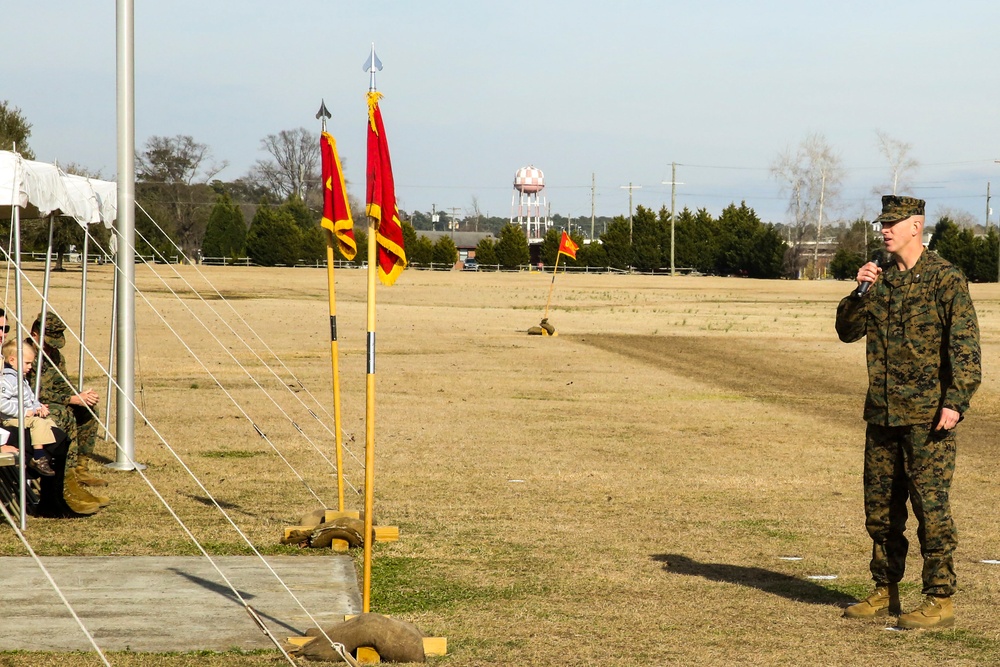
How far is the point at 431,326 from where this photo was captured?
39250 millimetres

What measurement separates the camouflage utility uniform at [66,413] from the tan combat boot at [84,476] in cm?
6

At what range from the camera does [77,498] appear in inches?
405

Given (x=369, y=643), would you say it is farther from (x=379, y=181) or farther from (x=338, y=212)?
(x=338, y=212)

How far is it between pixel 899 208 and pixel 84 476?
24.2ft

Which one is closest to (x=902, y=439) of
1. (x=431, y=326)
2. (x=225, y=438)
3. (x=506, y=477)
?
(x=506, y=477)

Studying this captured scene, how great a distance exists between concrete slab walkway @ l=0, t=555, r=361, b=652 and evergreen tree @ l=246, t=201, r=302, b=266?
83.0m

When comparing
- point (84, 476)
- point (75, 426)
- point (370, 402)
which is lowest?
point (84, 476)

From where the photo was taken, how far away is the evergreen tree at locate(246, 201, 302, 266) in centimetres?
9038

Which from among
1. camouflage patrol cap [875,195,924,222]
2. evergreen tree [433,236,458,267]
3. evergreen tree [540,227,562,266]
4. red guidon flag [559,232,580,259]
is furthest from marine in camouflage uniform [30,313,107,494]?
evergreen tree [433,236,458,267]

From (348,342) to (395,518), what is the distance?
877 inches

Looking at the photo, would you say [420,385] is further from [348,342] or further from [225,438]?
[348,342]

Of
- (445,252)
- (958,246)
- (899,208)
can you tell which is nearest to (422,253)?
(445,252)

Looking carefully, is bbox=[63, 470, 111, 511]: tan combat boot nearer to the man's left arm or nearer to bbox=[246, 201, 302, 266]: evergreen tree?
the man's left arm

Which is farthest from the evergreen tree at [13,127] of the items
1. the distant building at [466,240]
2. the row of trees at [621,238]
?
the distant building at [466,240]
